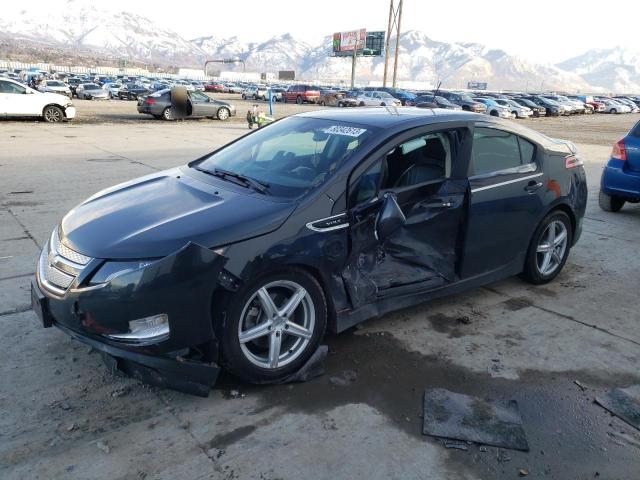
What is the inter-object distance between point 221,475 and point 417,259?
6.85 ft

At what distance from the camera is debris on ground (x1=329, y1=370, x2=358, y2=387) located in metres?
3.46

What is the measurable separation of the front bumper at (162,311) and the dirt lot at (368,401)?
263mm

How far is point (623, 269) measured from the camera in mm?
5758

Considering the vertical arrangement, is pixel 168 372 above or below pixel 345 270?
below

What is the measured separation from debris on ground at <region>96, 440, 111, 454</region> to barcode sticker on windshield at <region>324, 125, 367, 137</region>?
8.08 feet

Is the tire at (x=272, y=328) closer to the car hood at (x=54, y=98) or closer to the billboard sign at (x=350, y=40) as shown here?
the car hood at (x=54, y=98)

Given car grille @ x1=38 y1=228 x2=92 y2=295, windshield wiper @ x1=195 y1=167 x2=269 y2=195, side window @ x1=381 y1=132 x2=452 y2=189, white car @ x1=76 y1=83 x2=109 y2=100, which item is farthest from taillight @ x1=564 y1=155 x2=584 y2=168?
white car @ x1=76 y1=83 x2=109 y2=100

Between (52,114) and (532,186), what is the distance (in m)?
19.8

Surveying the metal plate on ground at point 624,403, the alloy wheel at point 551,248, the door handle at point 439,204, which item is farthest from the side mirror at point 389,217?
the alloy wheel at point 551,248

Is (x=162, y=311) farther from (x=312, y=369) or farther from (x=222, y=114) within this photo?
(x=222, y=114)

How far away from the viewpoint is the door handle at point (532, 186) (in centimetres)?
472

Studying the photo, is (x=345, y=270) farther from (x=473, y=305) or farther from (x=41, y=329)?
(x=41, y=329)

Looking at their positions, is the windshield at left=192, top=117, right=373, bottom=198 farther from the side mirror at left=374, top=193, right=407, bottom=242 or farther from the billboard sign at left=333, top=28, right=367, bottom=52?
the billboard sign at left=333, top=28, right=367, bottom=52

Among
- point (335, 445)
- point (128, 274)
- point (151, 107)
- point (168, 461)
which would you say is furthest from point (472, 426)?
point (151, 107)
